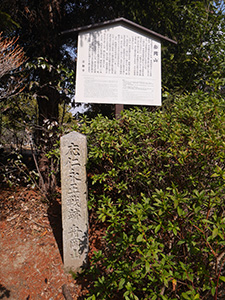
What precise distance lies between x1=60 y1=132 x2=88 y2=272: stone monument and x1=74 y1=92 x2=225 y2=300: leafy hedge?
0.21 metres

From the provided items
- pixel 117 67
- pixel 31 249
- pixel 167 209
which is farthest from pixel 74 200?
pixel 117 67

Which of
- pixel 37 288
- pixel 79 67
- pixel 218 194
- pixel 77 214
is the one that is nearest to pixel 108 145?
pixel 77 214

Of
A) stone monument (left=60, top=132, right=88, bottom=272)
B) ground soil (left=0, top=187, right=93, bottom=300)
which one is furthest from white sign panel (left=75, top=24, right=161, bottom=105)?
ground soil (left=0, top=187, right=93, bottom=300)

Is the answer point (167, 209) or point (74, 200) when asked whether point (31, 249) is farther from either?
point (167, 209)

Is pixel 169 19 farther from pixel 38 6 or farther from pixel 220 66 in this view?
pixel 38 6

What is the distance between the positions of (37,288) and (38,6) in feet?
15.4

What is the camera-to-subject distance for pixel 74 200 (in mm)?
2576

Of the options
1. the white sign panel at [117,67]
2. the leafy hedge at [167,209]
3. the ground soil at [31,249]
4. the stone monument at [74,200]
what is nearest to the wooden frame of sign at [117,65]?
the white sign panel at [117,67]

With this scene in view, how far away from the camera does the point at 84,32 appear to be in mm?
3129

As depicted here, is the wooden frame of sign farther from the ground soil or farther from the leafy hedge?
the ground soil

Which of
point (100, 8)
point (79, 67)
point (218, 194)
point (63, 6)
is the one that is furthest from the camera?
point (100, 8)

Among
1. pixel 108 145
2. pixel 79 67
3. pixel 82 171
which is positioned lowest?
pixel 82 171

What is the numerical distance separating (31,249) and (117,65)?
3222 millimetres

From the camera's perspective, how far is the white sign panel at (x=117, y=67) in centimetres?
306
